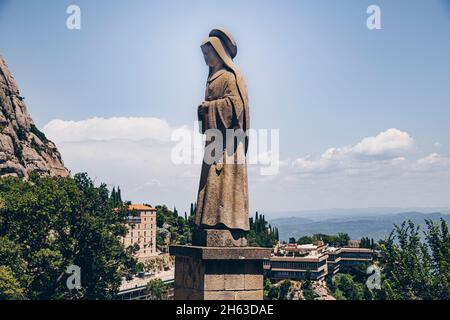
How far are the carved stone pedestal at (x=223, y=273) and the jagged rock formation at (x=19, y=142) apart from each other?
7075cm

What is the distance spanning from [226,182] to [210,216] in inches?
35.1

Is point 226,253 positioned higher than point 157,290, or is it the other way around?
point 226,253

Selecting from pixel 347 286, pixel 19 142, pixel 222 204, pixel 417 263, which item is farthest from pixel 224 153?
pixel 347 286

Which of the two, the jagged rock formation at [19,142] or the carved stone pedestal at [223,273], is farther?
the jagged rock formation at [19,142]

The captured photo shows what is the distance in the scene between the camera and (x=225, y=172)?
649 inches

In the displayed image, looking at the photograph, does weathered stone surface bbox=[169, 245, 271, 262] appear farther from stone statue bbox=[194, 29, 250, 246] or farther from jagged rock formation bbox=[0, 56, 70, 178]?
jagged rock formation bbox=[0, 56, 70, 178]

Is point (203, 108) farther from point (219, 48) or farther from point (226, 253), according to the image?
point (226, 253)

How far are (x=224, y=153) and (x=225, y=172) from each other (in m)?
0.47

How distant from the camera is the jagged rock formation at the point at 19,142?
8706 centimetres

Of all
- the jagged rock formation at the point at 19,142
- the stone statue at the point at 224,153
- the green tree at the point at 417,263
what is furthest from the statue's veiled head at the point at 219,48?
the jagged rock formation at the point at 19,142

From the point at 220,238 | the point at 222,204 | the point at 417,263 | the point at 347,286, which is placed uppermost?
the point at 222,204

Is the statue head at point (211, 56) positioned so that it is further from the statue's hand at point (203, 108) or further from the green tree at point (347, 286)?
the green tree at point (347, 286)

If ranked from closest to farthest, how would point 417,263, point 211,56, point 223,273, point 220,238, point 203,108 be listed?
point 223,273
point 220,238
point 203,108
point 211,56
point 417,263

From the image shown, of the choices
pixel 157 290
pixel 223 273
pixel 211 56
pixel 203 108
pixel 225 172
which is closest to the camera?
pixel 223 273
